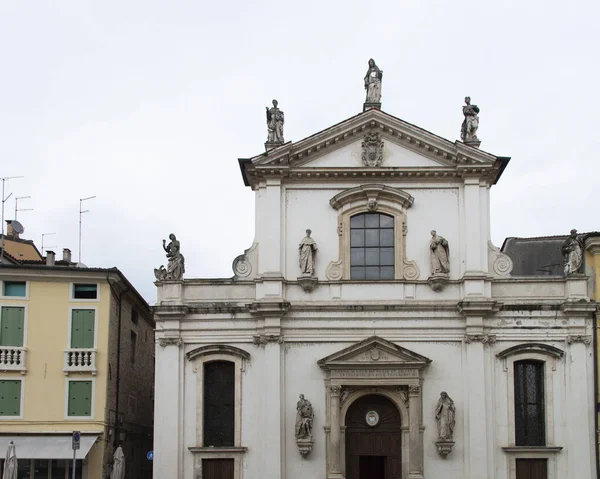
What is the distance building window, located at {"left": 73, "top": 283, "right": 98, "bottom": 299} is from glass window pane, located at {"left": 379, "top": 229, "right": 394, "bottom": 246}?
31.1ft

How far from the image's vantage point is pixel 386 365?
29.1m

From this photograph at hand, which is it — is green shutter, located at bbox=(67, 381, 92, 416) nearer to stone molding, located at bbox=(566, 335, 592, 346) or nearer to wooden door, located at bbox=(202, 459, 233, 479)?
wooden door, located at bbox=(202, 459, 233, 479)

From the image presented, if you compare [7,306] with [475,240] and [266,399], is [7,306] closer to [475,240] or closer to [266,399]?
[266,399]

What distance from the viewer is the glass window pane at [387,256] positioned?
30453 mm

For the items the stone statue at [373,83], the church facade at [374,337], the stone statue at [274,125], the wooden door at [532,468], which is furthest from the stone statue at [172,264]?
the wooden door at [532,468]

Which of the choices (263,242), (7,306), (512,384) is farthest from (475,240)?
(7,306)

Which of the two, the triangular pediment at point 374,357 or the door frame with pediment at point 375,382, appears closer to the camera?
the door frame with pediment at point 375,382

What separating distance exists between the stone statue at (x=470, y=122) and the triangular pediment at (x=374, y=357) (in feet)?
23.8

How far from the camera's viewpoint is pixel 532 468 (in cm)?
2886

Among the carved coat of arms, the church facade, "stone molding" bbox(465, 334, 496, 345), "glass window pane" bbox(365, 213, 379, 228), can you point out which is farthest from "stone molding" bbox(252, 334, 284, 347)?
the carved coat of arms

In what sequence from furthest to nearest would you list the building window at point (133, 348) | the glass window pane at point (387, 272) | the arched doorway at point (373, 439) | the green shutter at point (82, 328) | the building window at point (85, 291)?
the building window at point (133, 348), the building window at point (85, 291), the green shutter at point (82, 328), the glass window pane at point (387, 272), the arched doorway at point (373, 439)

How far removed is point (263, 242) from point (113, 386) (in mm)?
7251

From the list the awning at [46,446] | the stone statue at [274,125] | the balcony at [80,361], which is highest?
the stone statue at [274,125]

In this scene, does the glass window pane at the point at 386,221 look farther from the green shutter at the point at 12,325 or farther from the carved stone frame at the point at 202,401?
the green shutter at the point at 12,325
